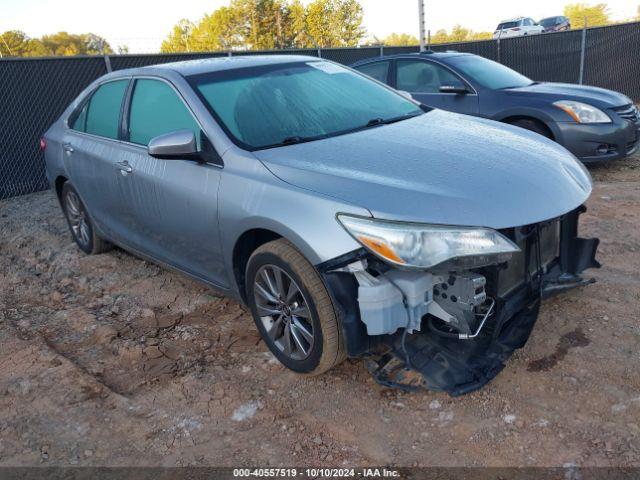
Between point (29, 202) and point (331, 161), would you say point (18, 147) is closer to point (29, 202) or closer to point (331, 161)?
point (29, 202)

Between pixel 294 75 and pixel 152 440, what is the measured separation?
2454mm

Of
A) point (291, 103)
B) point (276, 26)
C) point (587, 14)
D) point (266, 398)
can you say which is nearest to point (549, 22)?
point (276, 26)

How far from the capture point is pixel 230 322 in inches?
149

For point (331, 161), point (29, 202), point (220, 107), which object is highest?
point (220, 107)

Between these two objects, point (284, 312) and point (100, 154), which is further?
point (100, 154)

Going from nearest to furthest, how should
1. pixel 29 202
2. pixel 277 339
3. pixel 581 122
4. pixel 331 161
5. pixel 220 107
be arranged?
pixel 331 161 < pixel 277 339 < pixel 220 107 < pixel 581 122 < pixel 29 202

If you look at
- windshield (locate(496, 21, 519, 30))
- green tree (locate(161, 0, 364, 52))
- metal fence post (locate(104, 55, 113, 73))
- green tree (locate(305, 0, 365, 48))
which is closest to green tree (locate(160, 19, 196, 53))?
green tree (locate(161, 0, 364, 52))

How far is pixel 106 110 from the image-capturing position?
441 centimetres

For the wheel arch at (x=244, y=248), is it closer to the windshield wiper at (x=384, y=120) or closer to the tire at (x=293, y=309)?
the tire at (x=293, y=309)

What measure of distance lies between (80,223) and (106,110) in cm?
132

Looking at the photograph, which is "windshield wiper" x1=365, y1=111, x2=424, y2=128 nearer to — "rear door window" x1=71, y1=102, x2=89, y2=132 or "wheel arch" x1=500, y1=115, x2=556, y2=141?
"rear door window" x1=71, y1=102, x2=89, y2=132

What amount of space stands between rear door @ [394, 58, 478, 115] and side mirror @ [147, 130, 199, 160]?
473cm

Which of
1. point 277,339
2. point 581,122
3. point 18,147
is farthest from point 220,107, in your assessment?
point 18,147

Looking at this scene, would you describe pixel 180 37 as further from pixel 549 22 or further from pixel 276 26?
pixel 549 22
